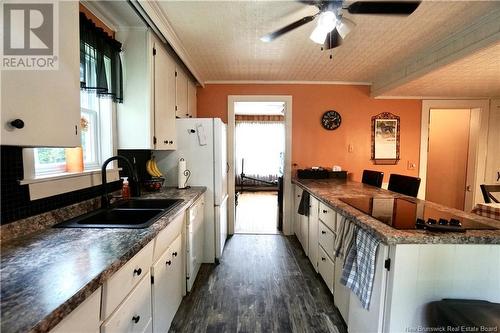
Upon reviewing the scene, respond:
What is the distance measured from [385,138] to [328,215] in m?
2.37

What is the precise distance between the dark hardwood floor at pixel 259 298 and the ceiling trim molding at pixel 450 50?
2.38 m

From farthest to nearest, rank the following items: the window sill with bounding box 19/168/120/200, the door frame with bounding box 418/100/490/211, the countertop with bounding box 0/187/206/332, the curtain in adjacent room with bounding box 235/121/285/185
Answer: the curtain in adjacent room with bounding box 235/121/285/185 → the door frame with bounding box 418/100/490/211 → the window sill with bounding box 19/168/120/200 → the countertop with bounding box 0/187/206/332

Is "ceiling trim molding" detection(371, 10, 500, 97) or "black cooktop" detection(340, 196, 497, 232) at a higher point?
"ceiling trim molding" detection(371, 10, 500, 97)

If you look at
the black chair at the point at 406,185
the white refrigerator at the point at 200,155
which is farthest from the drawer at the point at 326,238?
the white refrigerator at the point at 200,155

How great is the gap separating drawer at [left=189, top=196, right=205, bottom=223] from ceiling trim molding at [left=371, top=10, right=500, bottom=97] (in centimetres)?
269

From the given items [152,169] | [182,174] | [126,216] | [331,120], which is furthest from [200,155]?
[331,120]

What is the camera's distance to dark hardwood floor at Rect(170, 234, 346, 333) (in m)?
1.85

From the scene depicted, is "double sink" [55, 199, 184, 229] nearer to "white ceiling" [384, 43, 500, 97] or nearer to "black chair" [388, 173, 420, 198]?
"black chair" [388, 173, 420, 198]

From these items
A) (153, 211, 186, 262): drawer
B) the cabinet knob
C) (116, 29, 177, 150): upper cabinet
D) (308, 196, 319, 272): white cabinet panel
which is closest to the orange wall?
(308, 196, 319, 272): white cabinet panel

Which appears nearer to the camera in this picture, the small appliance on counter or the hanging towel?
the hanging towel

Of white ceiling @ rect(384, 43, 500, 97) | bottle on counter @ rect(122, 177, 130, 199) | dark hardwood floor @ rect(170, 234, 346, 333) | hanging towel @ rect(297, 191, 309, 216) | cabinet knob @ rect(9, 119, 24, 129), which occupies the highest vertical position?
white ceiling @ rect(384, 43, 500, 97)

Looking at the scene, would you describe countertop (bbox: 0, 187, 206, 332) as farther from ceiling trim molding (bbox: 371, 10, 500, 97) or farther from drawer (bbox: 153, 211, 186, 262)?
ceiling trim molding (bbox: 371, 10, 500, 97)

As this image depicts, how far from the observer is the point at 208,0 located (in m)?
1.77

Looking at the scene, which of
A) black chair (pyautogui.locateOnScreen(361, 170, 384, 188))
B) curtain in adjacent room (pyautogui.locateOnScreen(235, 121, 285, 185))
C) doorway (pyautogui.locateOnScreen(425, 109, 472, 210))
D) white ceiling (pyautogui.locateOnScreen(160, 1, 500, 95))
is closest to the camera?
white ceiling (pyautogui.locateOnScreen(160, 1, 500, 95))
